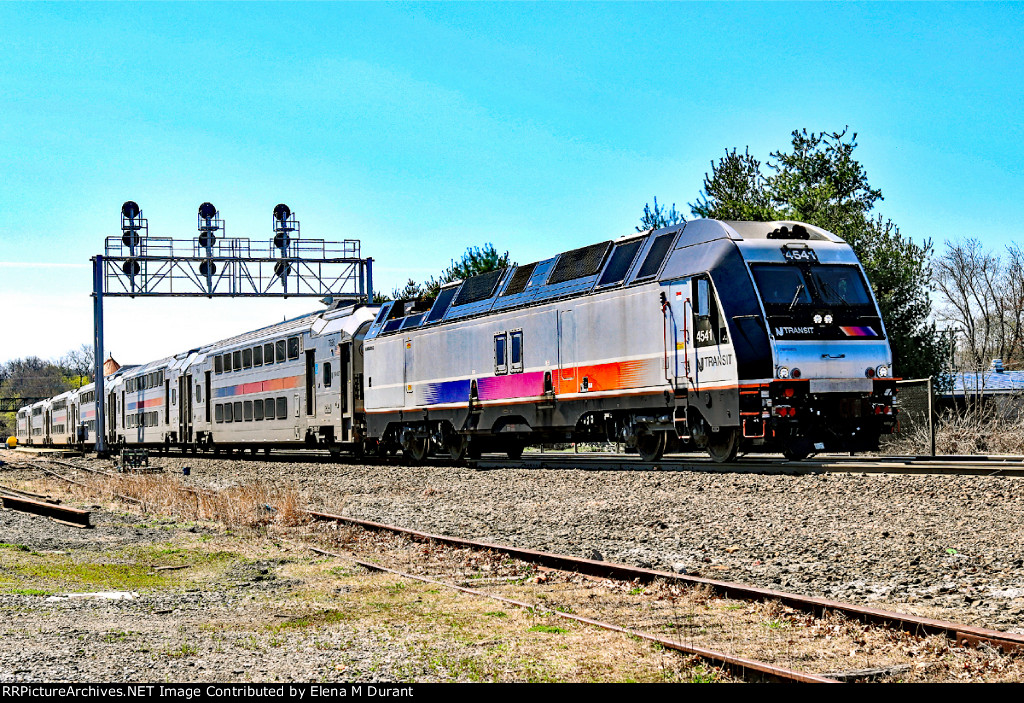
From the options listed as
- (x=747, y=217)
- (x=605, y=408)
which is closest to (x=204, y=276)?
(x=747, y=217)

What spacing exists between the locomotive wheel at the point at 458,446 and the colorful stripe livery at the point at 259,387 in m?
7.01

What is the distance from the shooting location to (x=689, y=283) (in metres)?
16.3

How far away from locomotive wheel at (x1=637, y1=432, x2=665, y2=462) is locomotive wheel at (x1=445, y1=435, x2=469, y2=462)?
5.55 metres

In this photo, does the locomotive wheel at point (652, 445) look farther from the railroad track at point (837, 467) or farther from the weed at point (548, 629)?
the weed at point (548, 629)

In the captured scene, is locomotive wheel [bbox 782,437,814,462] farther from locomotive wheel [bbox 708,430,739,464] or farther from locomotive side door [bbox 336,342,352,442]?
locomotive side door [bbox 336,342,352,442]

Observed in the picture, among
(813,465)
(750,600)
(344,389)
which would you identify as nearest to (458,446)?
(344,389)

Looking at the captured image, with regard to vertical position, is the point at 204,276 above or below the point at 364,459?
above

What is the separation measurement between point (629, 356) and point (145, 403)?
3211 centimetres

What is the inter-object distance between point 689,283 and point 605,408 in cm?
315

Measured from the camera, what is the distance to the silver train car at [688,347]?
608 inches

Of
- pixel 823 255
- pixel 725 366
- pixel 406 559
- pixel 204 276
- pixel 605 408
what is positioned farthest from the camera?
pixel 204 276

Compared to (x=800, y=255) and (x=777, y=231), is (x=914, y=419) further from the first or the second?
(x=777, y=231)

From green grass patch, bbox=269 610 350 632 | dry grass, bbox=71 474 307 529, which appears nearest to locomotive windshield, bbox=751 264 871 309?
dry grass, bbox=71 474 307 529
